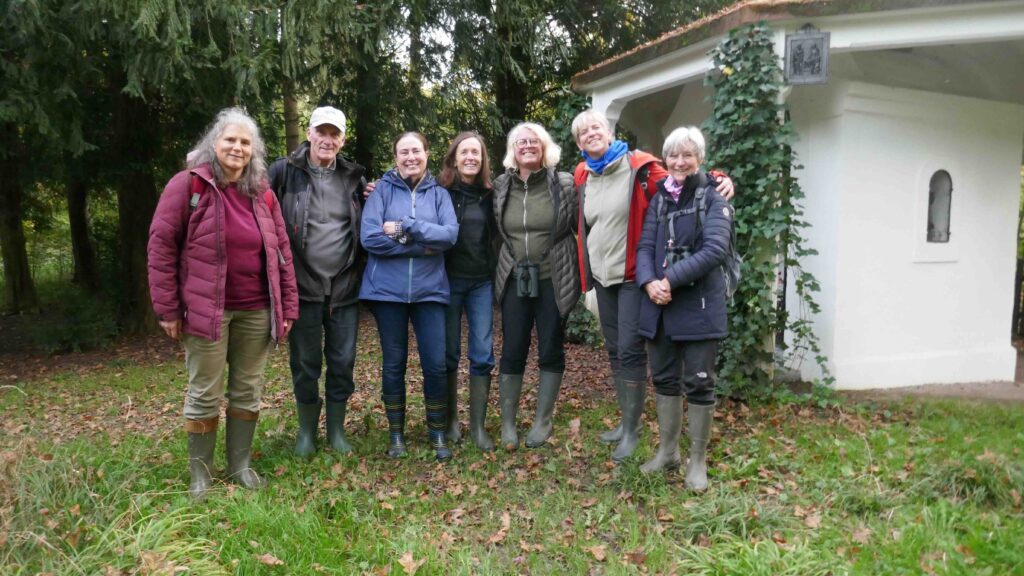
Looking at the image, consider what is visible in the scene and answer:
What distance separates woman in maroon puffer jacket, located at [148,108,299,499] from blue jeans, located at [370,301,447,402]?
1.95ft

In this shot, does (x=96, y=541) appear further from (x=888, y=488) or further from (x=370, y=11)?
(x=370, y=11)

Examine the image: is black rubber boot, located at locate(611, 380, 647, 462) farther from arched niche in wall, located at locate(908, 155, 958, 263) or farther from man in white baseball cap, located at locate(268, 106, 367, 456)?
arched niche in wall, located at locate(908, 155, 958, 263)

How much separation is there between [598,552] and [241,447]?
2.09m

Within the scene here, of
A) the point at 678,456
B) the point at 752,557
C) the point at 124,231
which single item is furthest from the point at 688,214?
the point at 124,231

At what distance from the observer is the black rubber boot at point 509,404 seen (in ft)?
15.5

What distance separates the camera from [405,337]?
175 inches

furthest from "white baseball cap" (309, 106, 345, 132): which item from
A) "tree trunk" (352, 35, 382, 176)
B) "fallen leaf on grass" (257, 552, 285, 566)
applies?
"tree trunk" (352, 35, 382, 176)

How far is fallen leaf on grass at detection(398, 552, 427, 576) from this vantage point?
3.16 m

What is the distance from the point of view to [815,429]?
498 centimetres

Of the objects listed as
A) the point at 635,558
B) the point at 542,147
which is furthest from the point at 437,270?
the point at 635,558

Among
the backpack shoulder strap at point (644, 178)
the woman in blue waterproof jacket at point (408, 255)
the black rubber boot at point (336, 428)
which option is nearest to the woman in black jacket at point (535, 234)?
the woman in blue waterproof jacket at point (408, 255)

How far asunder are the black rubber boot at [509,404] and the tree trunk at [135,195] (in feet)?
23.7

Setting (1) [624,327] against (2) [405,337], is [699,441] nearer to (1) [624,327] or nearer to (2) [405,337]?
(1) [624,327]

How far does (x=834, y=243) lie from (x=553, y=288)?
3.01 meters
